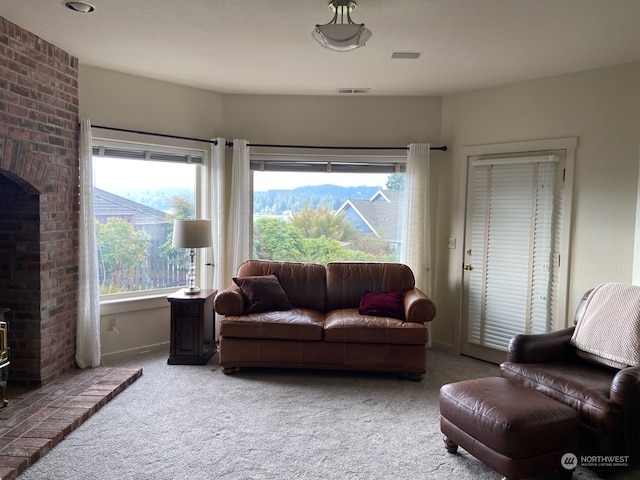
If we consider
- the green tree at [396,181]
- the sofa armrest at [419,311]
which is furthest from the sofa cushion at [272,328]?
the green tree at [396,181]

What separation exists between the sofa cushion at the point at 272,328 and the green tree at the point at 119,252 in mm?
1232

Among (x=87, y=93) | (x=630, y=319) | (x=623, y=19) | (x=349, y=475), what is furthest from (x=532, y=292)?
(x=87, y=93)

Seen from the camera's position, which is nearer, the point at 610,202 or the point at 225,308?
the point at 610,202

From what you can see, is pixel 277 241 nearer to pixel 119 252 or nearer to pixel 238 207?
pixel 238 207

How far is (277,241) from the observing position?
5102mm

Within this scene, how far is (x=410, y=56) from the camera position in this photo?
139 inches

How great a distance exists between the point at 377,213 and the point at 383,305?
51.2 inches

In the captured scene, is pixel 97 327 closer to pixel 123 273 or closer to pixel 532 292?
pixel 123 273

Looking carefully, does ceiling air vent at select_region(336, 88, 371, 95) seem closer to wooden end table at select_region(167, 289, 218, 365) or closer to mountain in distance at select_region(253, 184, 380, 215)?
mountain in distance at select_region(253, 184, 380, 215)

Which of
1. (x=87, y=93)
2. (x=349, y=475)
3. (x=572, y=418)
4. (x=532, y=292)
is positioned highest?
(x=87, y=93)

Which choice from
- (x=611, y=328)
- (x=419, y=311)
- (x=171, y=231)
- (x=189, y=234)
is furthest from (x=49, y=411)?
(x=611, y=328)

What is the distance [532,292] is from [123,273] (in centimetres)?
387

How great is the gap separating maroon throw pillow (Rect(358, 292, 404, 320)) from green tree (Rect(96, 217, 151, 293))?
2.25 meters

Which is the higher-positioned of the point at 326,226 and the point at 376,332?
the point at 326,226
